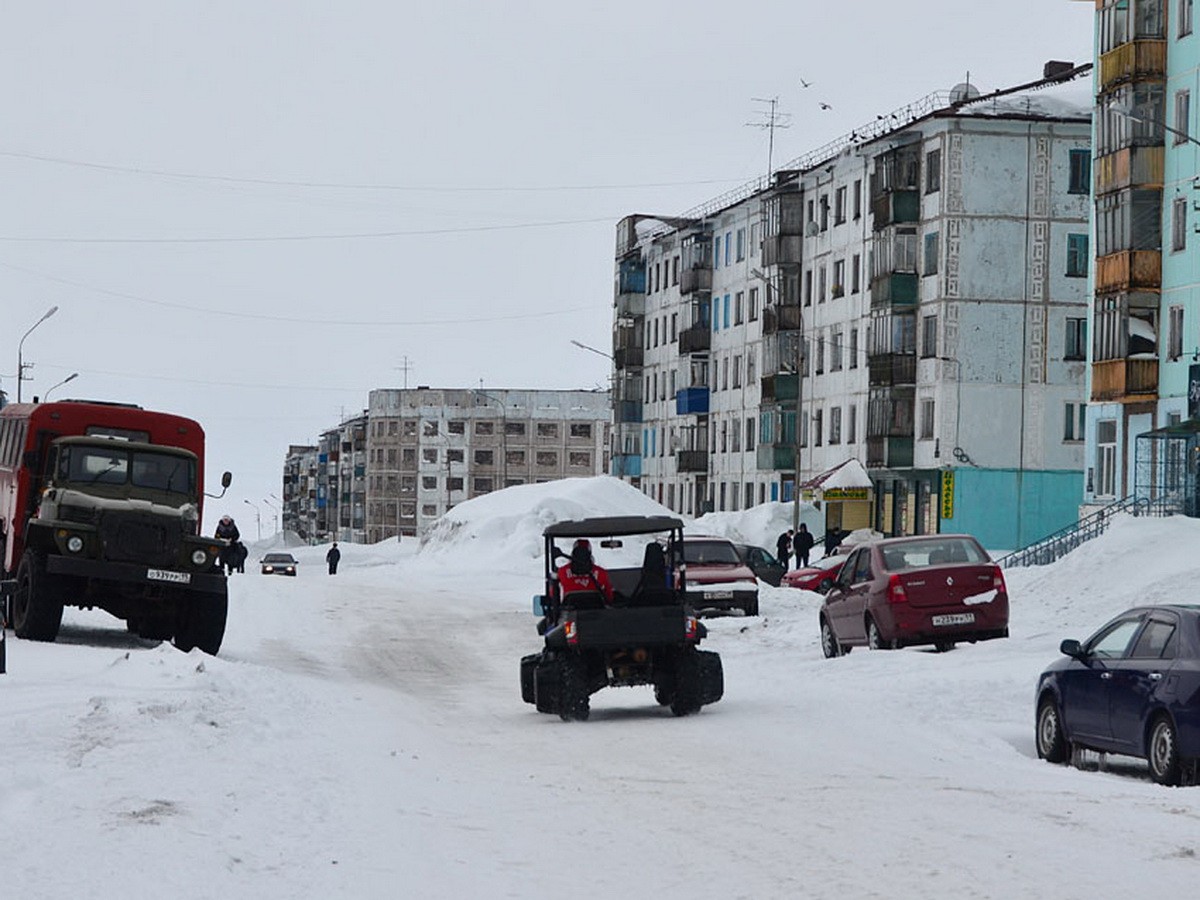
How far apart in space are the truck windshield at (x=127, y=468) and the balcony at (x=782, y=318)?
62.0 meters

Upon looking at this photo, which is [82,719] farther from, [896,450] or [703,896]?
[896,450]

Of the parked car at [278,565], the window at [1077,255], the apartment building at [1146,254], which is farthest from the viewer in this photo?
the parked car at [278,565]

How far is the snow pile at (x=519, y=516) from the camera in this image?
7250cm

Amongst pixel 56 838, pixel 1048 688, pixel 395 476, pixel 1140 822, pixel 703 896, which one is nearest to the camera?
pixel 703 896

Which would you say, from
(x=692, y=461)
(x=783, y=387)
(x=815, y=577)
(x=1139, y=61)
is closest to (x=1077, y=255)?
(x=1139, y=61)

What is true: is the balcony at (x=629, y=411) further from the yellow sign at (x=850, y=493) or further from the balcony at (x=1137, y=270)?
the balcony at (x=1137, y=270)

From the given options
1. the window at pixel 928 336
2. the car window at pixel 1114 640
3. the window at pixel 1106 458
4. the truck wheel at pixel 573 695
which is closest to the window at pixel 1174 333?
the window at pixel 1106 458

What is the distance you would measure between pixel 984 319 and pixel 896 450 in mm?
5803

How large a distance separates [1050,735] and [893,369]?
186 ft

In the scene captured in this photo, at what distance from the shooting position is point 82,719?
14805 mm

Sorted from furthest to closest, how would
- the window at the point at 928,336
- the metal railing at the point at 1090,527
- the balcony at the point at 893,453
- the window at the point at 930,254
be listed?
the balcony at the point at 893,453
the window at the point at 930,254
the window at the point at 928,336
the metal railing at the point at 1090,527

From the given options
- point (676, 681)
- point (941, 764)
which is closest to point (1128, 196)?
point (676, 681)

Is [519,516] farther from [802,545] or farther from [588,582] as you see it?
[588,582]

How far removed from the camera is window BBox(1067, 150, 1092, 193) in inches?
2776
